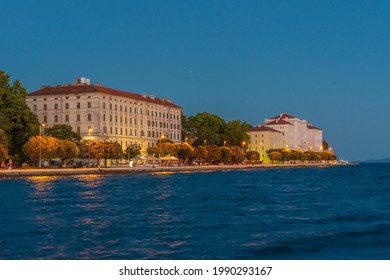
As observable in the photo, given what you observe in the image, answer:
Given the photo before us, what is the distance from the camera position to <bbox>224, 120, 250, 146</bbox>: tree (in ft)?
479

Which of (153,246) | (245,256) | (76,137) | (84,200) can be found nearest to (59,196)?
(84,200)

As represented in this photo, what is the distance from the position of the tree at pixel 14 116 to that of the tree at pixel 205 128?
6087cm

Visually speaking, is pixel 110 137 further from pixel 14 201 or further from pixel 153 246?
pixel 153 246

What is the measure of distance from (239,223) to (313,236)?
404cm

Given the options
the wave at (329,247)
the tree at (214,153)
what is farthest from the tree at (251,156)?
the wave at (329,247)

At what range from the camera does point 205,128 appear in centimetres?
13650

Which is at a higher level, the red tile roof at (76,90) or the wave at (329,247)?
the red tile roof at (76,90)

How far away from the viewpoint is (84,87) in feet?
350

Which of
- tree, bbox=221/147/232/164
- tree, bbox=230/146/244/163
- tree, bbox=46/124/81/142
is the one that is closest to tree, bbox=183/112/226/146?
tree, bbox=230/146/244/163

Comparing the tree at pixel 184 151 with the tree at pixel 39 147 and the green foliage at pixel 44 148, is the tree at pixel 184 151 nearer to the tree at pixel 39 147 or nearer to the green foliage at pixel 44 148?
the green foliage at pixel 44 148

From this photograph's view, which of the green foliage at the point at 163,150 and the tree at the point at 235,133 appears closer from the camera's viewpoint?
the green foliage at the point at 163,150

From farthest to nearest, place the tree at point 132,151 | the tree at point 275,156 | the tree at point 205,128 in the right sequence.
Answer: the tree at point 275,156 → the tree at point 205,128 → the tree at point 132,151

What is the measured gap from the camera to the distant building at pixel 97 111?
104 meters
